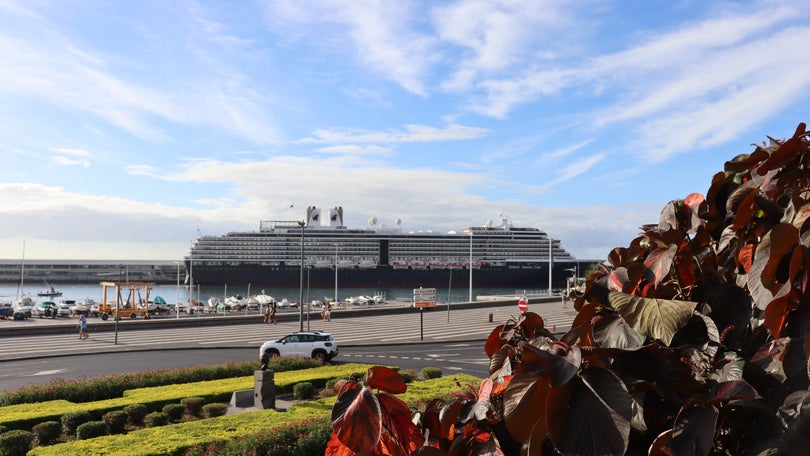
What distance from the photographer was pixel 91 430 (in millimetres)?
9289

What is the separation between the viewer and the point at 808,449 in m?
0.90

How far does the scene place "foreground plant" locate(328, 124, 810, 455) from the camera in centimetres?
95

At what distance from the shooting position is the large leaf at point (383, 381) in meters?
1.38

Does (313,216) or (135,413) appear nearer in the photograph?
(135,413)

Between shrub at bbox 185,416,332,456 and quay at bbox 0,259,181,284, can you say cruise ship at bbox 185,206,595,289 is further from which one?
shrub at bbox 185,416,332,456

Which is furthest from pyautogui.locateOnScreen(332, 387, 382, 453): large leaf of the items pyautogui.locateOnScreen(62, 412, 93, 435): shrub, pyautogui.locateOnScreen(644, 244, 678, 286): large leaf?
pyautogui.locateOnScreen(62, 412, 93, 435): shrub

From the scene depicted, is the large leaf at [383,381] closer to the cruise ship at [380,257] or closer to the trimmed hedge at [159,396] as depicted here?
the trimmed hedge at [159,396]

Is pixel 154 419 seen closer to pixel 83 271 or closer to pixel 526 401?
pixel 526 401

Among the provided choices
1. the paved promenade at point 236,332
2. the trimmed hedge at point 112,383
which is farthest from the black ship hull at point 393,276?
the trimmed hedge at point 112,383

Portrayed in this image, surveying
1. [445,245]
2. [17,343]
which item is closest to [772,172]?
[17,343]

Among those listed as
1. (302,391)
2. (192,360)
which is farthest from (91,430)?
(192,360)

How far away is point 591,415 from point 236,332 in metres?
28.6

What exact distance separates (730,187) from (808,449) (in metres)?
0.89

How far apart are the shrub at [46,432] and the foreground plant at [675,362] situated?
1025 centimetres
